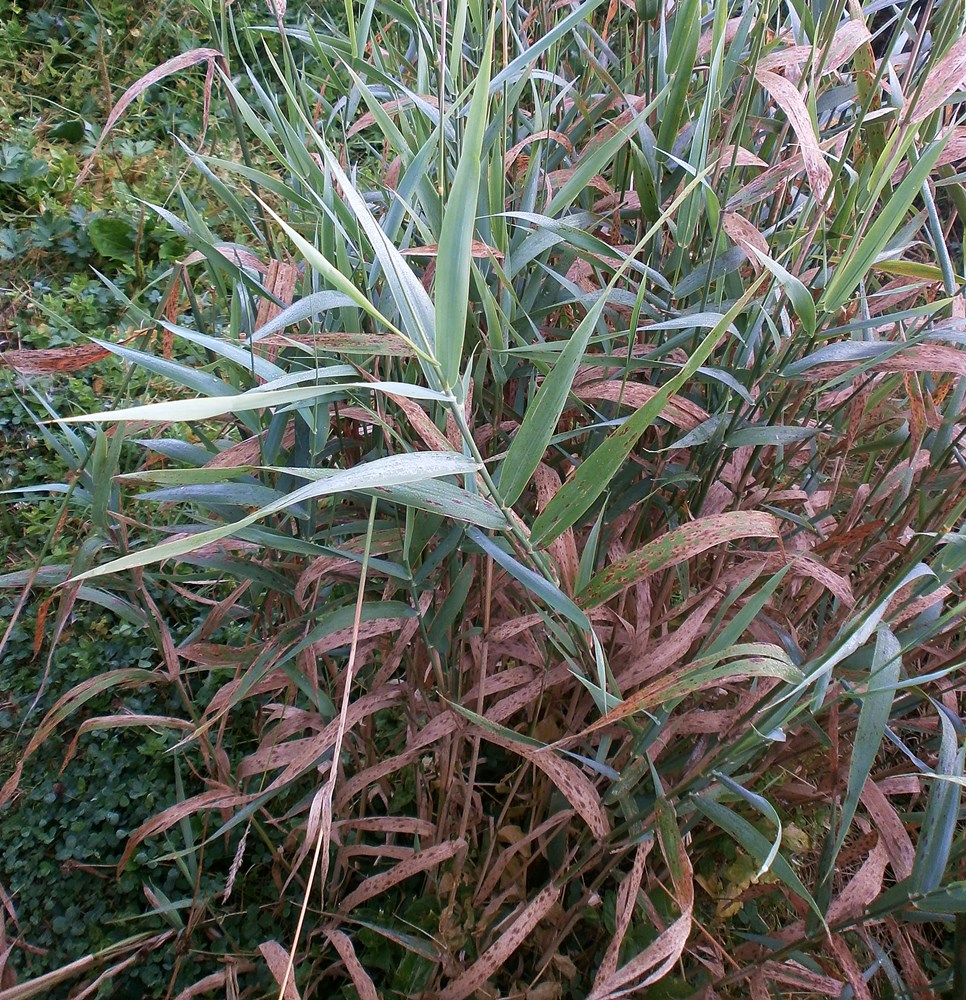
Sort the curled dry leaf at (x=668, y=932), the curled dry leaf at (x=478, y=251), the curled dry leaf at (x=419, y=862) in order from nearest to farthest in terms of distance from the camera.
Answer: the curled dry leaf at (x=668, y=932) → the curled dry leaf at (x=478, y=251) → the curled dry leaf at (x=419, y=862)

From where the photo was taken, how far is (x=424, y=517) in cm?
69

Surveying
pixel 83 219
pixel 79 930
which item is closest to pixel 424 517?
pixel 79 930

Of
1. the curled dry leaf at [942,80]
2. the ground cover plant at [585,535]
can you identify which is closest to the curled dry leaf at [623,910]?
the ground cover plant at [585,535]

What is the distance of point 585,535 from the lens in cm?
88

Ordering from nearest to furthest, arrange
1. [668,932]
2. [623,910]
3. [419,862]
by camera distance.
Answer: [668,932]
[623,910]
[419,862]

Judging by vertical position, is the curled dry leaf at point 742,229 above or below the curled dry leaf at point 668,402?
above

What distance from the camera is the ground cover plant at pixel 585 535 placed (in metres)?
0.61

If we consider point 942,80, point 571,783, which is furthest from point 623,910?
point 942,80

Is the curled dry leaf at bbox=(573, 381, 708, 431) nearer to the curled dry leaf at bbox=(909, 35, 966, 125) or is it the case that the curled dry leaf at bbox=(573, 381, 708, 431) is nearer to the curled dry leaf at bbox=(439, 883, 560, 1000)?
the curled dry leaf at bbox=(909, 35, 966, 125)

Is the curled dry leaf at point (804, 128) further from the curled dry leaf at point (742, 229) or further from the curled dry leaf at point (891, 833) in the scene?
the curled dry leaf at point (891, 833)

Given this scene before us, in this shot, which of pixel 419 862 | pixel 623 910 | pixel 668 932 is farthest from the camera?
pixel 419 862

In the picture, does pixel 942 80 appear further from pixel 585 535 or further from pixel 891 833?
pixel 891 833

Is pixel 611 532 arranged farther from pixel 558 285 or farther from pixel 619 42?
pixel 619 42

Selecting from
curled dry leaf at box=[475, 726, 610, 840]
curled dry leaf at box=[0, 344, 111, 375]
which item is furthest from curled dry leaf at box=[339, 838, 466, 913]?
curled dry leaf at box=[0, 344, 111, 375]
